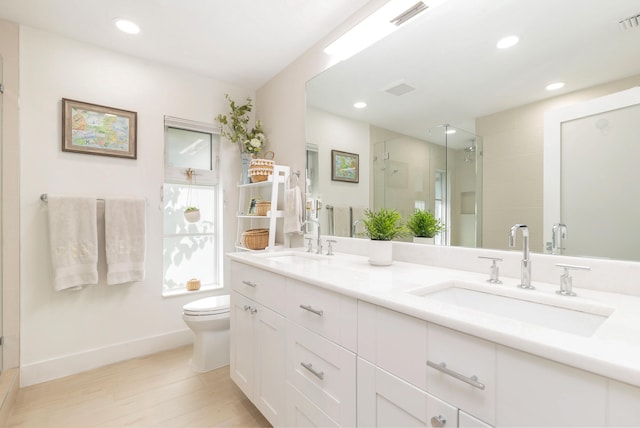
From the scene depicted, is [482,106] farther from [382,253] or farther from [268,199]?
[268,199]

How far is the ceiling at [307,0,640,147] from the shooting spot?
1.00 meters

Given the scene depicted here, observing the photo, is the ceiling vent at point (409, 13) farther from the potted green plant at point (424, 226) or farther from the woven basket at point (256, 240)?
the woven basket at point (256, 240)

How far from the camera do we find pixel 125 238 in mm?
2244

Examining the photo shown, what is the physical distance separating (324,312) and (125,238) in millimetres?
1921

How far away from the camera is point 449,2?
1399mm

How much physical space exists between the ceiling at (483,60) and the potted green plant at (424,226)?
43 centimetres

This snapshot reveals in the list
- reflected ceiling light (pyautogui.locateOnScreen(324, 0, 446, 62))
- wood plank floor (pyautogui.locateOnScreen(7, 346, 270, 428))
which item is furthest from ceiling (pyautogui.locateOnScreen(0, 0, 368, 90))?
wood plank floor (pyautogui.locateOnScreen(7, 346, 270, 428))

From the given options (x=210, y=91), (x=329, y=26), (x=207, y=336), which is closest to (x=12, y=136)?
(x=210, y=91)

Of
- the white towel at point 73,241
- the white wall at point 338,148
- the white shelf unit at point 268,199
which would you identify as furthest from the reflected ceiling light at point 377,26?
the white towel at point 73,241

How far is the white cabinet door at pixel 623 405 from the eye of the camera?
476mm

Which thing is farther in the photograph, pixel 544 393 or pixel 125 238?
pixel 125 238

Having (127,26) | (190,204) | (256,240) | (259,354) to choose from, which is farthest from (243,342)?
(127,26)

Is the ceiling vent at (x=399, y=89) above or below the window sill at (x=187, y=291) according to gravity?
above

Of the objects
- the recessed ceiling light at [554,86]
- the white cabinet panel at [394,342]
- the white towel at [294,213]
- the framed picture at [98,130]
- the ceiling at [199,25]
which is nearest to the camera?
the white cabinet panel at [394,342]
